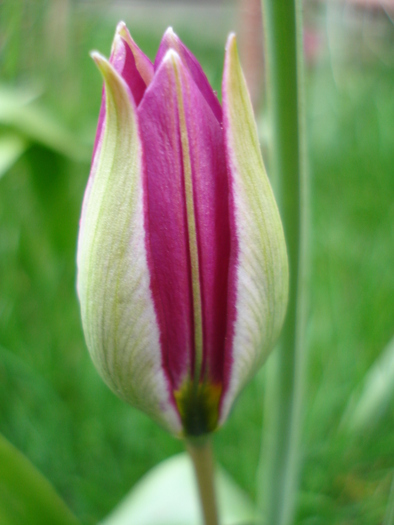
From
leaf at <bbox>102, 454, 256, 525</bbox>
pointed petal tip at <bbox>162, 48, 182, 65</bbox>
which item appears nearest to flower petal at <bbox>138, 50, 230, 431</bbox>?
pointed petal tip at <bbox>162, 48, 182, 65</bbox>

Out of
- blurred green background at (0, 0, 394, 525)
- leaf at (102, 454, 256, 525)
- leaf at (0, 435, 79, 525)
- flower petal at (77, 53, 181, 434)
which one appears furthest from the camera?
blurred green background at (0, 0, 394, 525)

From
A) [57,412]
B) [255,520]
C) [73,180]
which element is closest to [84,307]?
[255,520]

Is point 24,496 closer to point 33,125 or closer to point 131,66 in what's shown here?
point 131,66

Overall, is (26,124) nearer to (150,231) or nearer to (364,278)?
(150,231)

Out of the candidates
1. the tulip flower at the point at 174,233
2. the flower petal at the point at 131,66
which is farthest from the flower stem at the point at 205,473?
the flower petal at the point at 131,66

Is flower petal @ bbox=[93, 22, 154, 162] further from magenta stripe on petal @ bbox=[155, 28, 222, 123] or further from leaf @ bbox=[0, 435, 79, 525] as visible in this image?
leaf @ bbox=[0, 435, 79, 525]

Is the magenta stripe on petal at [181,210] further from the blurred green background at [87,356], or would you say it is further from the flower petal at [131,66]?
the blurred green background at [87,356]
